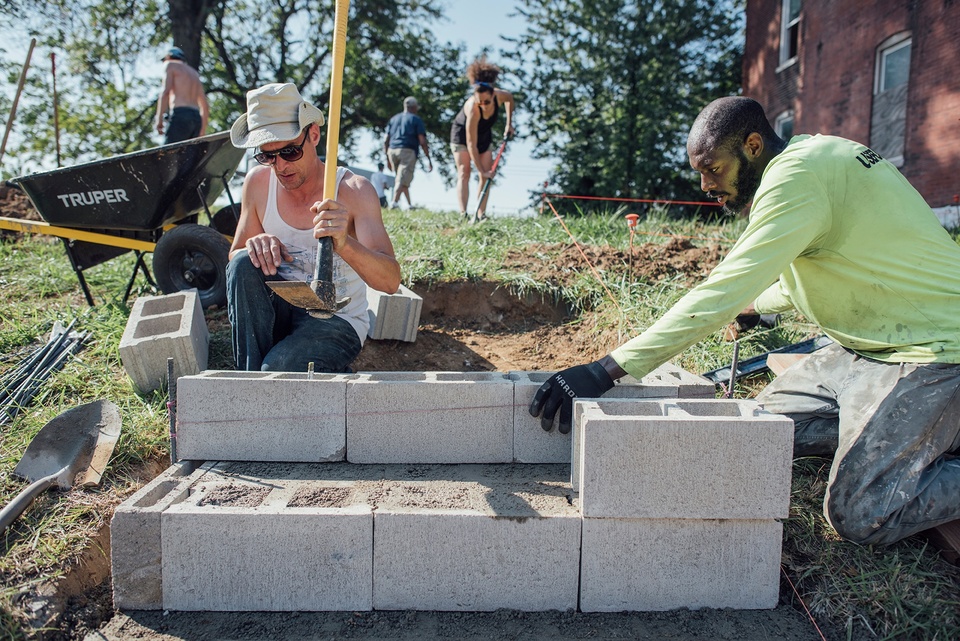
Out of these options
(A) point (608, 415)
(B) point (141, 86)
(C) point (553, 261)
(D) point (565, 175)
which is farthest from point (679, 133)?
(A) point (608, 415)

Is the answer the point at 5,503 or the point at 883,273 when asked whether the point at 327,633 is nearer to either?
the point at 5,503

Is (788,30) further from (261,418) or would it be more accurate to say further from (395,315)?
(261,418)

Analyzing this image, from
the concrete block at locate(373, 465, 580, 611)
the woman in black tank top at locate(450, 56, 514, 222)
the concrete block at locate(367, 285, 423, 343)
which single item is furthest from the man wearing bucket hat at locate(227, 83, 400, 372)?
the woman in black tank top at locate(450, 56, 514, 222)

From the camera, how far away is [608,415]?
2.21 meters

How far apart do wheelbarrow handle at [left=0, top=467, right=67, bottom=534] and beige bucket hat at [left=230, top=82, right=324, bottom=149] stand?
1.63 m

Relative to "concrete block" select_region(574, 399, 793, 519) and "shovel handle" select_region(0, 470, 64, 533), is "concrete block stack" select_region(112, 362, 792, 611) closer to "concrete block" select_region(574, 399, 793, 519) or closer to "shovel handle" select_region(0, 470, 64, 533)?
"concrete block" select_region(574, 399, 793, 519)

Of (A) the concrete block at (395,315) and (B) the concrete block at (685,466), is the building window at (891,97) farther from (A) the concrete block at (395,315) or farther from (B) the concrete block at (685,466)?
(B) the concrete block at (685,466)

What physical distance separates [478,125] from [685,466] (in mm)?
6227

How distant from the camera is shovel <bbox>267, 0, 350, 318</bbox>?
99.3 inches

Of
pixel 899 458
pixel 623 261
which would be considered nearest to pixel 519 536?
pixel 899 458

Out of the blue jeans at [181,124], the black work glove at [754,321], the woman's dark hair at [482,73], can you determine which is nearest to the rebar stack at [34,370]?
the blue jeans at [181,124]

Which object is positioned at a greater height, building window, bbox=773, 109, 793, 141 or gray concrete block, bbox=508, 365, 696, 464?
building window, bbox=773, 109, 793, 141

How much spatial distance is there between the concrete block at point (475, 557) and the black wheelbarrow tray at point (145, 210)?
2.97 meters

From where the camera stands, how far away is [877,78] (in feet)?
38.4
